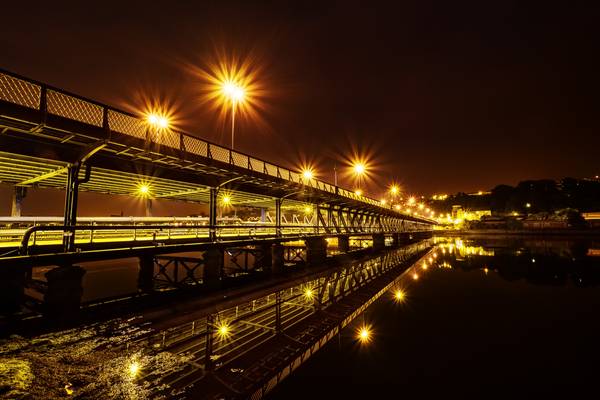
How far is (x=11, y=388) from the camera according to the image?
Answer: 17.5 feet

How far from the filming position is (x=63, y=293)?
31.5 ft

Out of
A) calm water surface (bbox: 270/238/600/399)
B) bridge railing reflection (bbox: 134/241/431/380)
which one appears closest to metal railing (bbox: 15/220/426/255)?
bridge railing reflection (bbox: 134/241/431/380)

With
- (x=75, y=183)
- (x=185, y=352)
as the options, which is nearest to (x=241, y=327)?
(x=185, y=352)

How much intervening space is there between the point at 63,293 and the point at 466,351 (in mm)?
13200

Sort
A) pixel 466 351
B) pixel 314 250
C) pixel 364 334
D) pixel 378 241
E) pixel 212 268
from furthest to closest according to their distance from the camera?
pixel 378 241 → pixel 314 250 → pixel 212 268 → pixel 364 334 → pixel 466 351

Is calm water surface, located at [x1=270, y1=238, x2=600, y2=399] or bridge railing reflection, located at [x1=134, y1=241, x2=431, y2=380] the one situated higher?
bridge railing reflection, located at [x1=134, y1=241, x2=431, y2=380]

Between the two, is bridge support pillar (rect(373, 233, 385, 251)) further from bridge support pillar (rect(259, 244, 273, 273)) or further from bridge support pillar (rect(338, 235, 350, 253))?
bridge support pillar (rect(259, 244, 273, 273))

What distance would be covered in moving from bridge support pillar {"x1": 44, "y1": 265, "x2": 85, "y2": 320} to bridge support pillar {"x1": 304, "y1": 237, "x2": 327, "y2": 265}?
17.2 meters

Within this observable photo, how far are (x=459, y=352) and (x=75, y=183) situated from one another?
16.2 m

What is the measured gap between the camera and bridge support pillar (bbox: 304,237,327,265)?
82.5 ft

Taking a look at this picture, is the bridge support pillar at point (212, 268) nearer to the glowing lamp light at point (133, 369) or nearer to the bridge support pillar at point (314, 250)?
the glowing lamp light at point (133, 369)

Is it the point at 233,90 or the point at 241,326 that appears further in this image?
the point at 233,90

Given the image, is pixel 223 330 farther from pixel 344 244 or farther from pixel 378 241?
pixel 378 241

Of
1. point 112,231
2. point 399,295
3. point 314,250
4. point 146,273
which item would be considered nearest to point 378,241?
point 314,250
